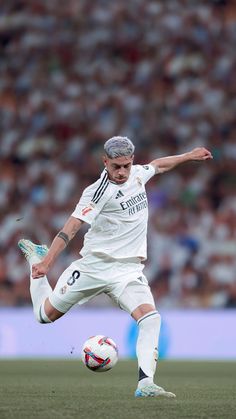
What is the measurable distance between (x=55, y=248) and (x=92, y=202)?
46 cm

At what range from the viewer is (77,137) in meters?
19.7

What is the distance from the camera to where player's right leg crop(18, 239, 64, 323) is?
8977mm

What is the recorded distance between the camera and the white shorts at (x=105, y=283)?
8.40m

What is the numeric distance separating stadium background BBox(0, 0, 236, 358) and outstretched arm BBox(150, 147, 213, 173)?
6.90 m

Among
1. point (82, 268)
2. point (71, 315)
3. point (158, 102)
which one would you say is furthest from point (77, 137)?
point (82, 268)

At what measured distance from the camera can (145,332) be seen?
26.8ft

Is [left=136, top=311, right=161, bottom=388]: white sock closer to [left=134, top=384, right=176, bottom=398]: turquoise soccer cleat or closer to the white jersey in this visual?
[left=134, top=384, right=176, bottom=398]: turquoise soccer cleat

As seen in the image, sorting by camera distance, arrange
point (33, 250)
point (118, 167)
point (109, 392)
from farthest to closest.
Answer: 1. point (33, 250)
2. point (109, 392)
3. point (118, 167)

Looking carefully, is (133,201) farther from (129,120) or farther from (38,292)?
(129,120)

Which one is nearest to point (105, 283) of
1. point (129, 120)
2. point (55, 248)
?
point (55, 248)

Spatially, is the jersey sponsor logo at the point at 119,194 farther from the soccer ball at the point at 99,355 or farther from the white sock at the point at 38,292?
the white sock at the point at 38,292

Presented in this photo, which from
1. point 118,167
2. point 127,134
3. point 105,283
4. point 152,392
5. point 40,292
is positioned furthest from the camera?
point 127,134

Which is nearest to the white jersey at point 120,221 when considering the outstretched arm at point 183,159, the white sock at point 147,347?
the outstretched arm at point 183,159

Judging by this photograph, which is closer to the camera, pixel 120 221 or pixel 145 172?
pixel 120 221
